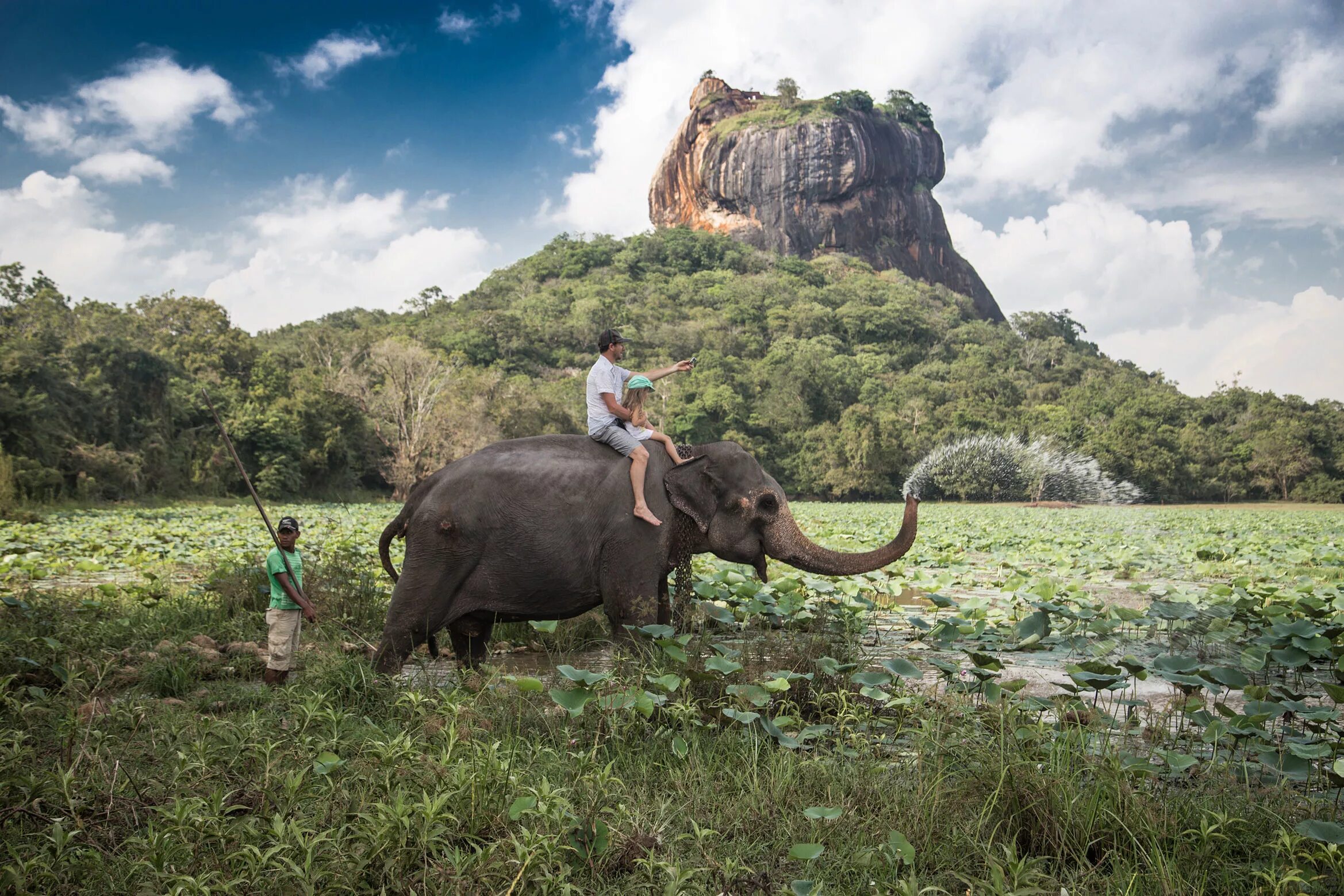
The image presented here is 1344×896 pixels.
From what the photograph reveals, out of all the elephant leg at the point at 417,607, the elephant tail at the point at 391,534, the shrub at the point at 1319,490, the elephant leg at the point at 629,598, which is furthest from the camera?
the shrub at the point at 1319,490

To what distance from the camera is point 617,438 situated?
545cm

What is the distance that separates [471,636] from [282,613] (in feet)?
3.80

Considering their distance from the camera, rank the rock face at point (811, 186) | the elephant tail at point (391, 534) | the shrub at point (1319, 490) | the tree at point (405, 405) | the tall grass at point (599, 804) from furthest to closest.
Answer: the rock face at point (811, 186), the shrub at point (1319, 490), the tree at point (405, 405), the elephant tail at point (391, 534), the tall grass at point (599, 804)

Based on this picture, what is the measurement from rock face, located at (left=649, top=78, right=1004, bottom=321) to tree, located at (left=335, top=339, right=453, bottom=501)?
8254 cm

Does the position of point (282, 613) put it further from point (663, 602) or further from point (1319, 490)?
point (1319, 490)

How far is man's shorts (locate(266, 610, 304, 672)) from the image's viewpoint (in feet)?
17.0

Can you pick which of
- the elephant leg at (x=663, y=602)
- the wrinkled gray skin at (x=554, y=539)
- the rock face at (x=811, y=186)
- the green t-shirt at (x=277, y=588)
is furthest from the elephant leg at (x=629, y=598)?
the rock face at (x=811, y=186)

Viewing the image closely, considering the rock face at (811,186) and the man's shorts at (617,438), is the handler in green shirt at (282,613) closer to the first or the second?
the man's shorts at (617,438)

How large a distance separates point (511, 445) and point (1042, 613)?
148 inches

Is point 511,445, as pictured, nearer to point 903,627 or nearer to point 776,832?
point 776,832

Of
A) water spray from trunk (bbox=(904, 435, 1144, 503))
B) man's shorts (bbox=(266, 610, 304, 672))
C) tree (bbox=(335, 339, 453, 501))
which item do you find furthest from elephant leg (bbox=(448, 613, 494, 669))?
water spray from trunk (bbox=(904, 435, 1144, 503))

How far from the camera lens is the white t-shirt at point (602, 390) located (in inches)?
218

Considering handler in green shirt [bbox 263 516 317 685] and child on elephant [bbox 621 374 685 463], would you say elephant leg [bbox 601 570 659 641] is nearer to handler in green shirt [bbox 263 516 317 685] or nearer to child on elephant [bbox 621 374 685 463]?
child on elephant [bbox 621 374 685 463]

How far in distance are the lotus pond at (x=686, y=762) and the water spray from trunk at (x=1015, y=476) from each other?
40.8m
